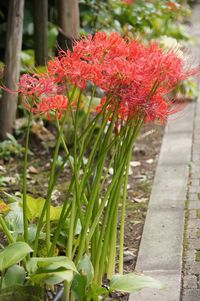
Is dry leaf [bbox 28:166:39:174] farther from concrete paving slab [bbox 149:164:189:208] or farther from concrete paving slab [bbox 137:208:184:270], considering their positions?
concrete paving slab [bbox 137:208:184:270]

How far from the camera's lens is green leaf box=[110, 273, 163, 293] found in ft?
10.3

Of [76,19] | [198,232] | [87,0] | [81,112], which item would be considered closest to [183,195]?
[198,232]

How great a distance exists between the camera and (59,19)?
6.68 metres

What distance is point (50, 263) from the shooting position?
10.2 feet

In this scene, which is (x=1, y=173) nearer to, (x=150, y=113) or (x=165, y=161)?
(x=165, y=161)

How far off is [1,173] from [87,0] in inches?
89.7

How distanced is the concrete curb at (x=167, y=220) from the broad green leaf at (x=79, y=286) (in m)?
0.49

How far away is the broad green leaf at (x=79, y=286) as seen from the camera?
3.24 meters

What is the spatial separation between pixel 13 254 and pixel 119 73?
→ 90 centimetres

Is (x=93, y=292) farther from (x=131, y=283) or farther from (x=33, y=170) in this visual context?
(x=33, y=170)

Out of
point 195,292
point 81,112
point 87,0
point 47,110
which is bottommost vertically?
point 195,292

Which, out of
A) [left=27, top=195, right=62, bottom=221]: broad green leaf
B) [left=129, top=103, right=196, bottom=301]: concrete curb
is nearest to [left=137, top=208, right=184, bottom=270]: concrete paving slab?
[left=129, top=103, right=196, bottom=301]: concrete curb

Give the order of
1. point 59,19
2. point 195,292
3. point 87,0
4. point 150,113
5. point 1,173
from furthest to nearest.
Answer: point 87,0 → point 59,19 → point 1,173 → point 195,292 → point 150,113

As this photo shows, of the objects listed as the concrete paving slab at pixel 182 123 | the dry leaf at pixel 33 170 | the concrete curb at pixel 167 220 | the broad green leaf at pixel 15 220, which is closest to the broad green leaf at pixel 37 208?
the broad green leaf at pixel 15 220
